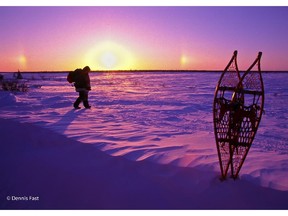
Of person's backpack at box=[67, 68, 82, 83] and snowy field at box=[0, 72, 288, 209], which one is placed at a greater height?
person's backpack at box=[67, 68, 82, 83]

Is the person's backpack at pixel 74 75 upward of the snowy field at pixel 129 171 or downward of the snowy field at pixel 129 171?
upward

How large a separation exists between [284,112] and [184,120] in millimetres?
4057

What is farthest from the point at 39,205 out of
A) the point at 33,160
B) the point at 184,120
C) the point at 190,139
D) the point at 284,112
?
the point at 284,112

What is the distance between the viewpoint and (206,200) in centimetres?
308

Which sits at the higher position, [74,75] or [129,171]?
[74,75]

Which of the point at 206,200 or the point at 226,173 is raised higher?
the point at 226,173

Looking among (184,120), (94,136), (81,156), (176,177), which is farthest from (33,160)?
(184,120)

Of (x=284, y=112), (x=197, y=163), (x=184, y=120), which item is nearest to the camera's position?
(x=197, y=163)

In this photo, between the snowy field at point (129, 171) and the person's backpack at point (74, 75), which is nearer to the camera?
the snowy field at point (129, 171)

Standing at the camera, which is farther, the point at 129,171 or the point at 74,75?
the point at 74,75

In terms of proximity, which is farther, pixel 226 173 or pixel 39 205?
pixel 226 173

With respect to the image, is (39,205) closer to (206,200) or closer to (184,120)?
(206,200)

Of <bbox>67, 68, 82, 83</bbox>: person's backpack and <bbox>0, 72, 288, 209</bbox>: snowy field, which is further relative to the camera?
<bbox>67, 68, 82, 83</bbox>: person's backpack

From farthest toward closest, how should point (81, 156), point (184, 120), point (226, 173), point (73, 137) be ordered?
point (184, 120), point (73, 137), point (81, 156), point (226, 173)
